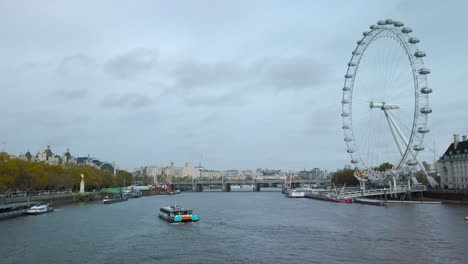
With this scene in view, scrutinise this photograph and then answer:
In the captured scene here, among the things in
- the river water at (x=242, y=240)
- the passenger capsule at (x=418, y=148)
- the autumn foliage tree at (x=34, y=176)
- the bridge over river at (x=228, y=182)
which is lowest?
the river water at (x=242, y=240)

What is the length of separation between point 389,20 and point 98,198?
206ft

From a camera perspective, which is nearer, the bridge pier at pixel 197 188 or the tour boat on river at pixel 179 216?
the tour boat on river at pixel 179 216

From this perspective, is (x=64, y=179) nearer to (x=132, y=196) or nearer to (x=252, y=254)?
(x=132, y=196)

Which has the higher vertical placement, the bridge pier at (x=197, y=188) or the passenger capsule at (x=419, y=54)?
the passenger capsule at (x=419, y=54)

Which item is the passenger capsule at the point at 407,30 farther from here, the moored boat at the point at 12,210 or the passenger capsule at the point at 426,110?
the moored boat at the point at 12,210

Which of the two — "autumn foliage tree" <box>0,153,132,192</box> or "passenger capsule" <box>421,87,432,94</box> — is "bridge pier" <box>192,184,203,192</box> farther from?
"passenger capsule" <box>421,87,432,94</box>

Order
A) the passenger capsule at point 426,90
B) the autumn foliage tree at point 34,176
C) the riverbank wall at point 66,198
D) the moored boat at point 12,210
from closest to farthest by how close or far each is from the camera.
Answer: the moored boat at point 12,210 → the passenger capsule at point 426,90 → the autumn foliage tree at point 34,176 → the riverbank wall at point 66,198

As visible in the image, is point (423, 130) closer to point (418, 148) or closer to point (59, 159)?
point (418, 148)

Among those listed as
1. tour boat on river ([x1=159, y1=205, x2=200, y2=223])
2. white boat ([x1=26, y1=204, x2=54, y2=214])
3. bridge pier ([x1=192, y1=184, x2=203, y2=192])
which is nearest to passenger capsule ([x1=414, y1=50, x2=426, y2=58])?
tour boat on river ([x1=159, y1=205, x2=200, y2=223])

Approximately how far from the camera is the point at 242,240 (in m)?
30.2

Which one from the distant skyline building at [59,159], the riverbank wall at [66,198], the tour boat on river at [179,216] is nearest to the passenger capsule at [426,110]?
the tour boat on river at [179,216]

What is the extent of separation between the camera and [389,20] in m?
56.2

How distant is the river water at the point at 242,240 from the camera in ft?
78.2

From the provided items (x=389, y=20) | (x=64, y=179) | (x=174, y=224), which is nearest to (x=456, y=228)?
(x=174, y=224)
